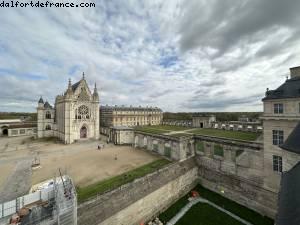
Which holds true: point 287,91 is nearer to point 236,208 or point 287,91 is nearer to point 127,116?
point 236,208

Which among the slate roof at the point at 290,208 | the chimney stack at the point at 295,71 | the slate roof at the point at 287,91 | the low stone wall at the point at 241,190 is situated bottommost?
the low stone wall at the point at 241,190

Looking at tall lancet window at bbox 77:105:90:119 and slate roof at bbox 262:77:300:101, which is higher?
slate roof at bbox 262:77:300:101

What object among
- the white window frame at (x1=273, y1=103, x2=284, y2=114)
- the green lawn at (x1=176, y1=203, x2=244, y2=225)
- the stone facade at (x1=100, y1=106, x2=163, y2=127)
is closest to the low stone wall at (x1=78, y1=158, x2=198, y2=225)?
the green lawn at (x1=176, y1=203, x2=244, y2=225)

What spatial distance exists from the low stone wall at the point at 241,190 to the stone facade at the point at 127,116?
109ft

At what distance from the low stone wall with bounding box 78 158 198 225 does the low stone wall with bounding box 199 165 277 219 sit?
116 inches

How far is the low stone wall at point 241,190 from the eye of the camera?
14.5m

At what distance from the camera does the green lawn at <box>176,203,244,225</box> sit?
43.8 feet

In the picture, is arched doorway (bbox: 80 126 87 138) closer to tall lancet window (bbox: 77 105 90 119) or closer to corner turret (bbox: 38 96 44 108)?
tall lancet window (bbox: 77 105 90 119)

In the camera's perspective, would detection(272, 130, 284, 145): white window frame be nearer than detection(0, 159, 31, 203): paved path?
No

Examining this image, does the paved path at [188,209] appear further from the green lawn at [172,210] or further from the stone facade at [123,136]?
the stone facade at [123,136]

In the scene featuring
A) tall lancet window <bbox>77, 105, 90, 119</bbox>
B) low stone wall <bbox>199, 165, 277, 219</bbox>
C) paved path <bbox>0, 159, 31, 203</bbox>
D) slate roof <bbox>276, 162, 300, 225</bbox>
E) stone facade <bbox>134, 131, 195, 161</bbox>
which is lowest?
low stone wall <bbox>199, 165, 277, 219</bbox>

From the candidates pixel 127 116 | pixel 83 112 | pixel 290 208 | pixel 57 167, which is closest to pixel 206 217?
pixel 290 208

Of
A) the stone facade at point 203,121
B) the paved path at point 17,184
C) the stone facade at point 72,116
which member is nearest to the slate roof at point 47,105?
the stone facade at point 72,116

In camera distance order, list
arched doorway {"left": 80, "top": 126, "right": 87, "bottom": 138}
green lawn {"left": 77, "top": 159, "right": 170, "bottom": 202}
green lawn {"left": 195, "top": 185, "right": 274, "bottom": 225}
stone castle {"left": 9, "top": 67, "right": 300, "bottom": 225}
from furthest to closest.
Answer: arched doorway {"left": 80, "top": 126, "right": 87, "bottom": 138}, green lawn {"left": 195, "top": 185, "right": 274, "bottom": 225}, green lawn {"left": 77, "top": 159, "right": 170, "bottom": 202}, stone castle {"left": 9, "top": 67, "right": 300, "bottom": 225}
